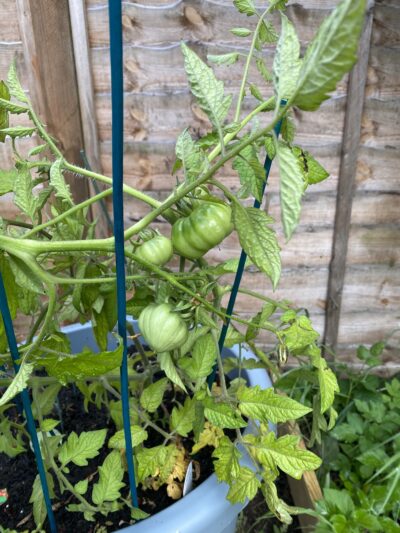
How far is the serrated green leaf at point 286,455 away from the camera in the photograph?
560mm

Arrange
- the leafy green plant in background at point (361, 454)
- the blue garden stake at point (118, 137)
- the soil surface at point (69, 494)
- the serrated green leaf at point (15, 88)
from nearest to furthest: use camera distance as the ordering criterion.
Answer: the blue garden stake at point (118, 137)
the serrated green leaf at point (15, 88)
the soil surface at point (69, 494)
the leafy green plant in background at point (361, 454)

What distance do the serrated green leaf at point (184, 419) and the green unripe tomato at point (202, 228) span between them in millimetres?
259

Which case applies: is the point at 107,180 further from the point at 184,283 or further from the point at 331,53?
the point at 331,53

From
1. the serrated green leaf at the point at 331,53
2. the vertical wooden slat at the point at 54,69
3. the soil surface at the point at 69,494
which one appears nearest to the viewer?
the serrated green leaf at the point at 331,53

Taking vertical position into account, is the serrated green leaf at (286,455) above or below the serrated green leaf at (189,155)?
below

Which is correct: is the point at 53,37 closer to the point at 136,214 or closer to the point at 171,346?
the point at 136,214

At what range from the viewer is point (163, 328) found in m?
0.50

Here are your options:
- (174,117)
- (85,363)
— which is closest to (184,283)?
(85,363)

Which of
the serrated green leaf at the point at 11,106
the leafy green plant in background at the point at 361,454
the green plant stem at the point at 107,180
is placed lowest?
the leafy green plant in background at the point at 361,454

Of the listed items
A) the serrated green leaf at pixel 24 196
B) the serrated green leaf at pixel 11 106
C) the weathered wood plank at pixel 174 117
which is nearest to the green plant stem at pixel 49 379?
the serrated green leaf at pixel 24 196

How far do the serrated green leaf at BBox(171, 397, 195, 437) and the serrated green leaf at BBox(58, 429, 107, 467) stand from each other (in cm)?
9

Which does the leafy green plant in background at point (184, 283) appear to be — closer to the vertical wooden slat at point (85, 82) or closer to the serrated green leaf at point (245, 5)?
the serrated green leaf at point (245, 5)

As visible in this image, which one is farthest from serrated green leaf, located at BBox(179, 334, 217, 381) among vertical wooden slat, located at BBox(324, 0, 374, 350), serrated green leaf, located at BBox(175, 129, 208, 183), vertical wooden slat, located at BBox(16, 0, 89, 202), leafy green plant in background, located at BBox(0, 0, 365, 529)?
vertical wooden slat, located at BBox(324, 0, 374, 350)

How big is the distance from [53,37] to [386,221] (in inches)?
37.4
